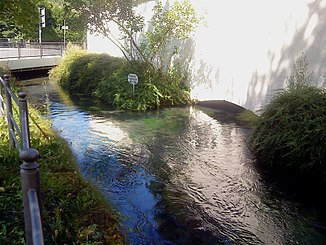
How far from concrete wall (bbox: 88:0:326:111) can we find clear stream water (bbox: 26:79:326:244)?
140 centimetres

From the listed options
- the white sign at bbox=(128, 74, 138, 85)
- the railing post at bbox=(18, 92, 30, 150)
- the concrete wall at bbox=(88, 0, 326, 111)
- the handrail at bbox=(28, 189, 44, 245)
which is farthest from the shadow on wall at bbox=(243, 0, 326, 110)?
the handrail at bbox=(28, 189, 44, 245)

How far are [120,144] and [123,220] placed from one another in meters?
2.96

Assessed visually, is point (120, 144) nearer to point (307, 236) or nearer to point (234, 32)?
point (307, 236)

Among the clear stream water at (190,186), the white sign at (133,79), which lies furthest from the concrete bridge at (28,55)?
the clear stream water at (190,186)

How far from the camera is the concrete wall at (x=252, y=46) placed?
21.0 ft

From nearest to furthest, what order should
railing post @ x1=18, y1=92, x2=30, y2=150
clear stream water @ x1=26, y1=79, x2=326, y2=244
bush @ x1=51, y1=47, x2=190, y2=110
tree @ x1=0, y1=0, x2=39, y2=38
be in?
railing post @ x1=18, y1=92, x2=30, y2=150
clear stream water @ x1=26, y1=79, x2=326, y2=244
tree @ x1=0, y1=0, x2=39, y2=38
bush @ x1=51, y1=47, x2=190, y2=110

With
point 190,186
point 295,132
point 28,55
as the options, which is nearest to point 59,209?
Answer: point 190,186

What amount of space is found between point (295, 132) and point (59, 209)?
3.73 metres

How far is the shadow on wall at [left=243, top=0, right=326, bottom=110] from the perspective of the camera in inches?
242

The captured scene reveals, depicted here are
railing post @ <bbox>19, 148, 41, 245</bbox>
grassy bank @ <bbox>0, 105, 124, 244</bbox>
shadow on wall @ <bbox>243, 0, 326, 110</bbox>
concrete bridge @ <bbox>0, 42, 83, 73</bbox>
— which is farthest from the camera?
concrete bridge @ <bbox>0, 42, 83, 73</bbox>

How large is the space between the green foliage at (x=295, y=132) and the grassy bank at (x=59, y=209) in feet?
10.2

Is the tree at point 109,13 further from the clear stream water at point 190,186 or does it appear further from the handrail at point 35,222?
the handrail at point 35,222

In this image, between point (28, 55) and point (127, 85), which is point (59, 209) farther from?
point (28, 55)

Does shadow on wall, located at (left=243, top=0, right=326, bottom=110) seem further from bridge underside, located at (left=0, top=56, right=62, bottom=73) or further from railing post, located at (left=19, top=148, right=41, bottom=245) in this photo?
bridge underside, located at (left=0, top=56, right=62, bottom=73)
